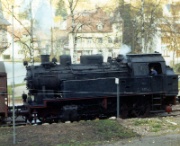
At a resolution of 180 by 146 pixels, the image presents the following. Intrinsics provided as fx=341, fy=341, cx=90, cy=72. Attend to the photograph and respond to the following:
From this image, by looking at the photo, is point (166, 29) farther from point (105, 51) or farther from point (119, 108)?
point (119, 108)

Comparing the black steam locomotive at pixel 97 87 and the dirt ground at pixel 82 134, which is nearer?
the dirt ground at pixel 82 134

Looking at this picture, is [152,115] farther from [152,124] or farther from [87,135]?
[87,135]

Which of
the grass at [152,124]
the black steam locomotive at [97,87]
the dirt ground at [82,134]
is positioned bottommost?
the dirt ground at [82,134]

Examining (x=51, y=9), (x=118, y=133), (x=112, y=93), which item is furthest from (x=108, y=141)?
(x=51, y=9)

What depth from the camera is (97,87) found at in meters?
14.8

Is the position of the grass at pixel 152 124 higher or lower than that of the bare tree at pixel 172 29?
lower

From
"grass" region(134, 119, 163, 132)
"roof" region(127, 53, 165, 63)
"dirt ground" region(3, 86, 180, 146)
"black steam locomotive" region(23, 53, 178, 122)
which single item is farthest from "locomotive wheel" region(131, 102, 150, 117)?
"dirt ground" region(3, 86, 180, 146)

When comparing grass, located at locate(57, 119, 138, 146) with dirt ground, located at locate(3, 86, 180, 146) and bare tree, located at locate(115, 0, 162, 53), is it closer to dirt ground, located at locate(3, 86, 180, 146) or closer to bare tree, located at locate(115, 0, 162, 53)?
dirt ground, located at locate(3, 86, 180, 146)

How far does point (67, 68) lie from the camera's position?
14.9 m

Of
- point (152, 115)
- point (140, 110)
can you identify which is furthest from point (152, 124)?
point (152, 115)

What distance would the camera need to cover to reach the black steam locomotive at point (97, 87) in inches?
565

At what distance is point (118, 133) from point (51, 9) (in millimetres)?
18186

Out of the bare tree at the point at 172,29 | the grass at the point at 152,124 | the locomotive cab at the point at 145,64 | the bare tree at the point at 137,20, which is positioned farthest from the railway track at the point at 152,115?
the bare tree at the point at 172,29

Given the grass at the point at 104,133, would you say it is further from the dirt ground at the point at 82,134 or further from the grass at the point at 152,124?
the grass at the point at 152,124
